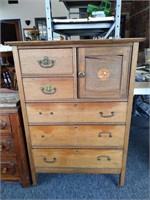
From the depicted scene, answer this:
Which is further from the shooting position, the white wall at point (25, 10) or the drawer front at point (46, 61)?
the white wall at point (25, 10)

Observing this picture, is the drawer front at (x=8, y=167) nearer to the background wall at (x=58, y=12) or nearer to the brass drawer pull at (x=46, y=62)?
the brass drawer pull at (x=46, y=62)

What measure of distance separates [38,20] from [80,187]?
16.0ft

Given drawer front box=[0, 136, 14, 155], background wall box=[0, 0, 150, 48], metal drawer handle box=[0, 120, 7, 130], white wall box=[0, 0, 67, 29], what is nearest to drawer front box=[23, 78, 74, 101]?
metal drawer handle box=[0, 120, 7, 130]

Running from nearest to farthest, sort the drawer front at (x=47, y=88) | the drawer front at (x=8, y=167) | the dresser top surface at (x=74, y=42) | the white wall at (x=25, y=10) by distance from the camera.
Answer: the dresser top surface at (x=74, y=42) → the drawer front at (x=47, y=88) → the drawer front at (x=8, y=167) → the white wall at (x=25, y=10)

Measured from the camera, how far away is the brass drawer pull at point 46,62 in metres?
0.93

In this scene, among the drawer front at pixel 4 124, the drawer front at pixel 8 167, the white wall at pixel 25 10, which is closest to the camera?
the drawer front at pixel 4 124

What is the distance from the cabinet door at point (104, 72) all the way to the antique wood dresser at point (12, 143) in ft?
1.61

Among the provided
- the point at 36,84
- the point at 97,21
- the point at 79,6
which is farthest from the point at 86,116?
the point at 79,6

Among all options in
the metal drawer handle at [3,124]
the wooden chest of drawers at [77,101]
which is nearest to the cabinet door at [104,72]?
the wooden chest of drawers at [77,101]

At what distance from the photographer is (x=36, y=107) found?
105 cm

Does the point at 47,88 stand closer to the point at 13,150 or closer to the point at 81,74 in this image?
the point at 81,74

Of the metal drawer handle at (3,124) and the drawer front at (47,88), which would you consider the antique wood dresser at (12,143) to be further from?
the drawer front at (47,88)

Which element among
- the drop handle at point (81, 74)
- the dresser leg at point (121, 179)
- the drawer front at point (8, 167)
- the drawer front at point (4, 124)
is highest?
the drop handle at point (81, 74)

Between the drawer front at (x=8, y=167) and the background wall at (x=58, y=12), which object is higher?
the background wall at (x=58, y=12)
